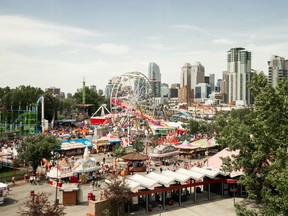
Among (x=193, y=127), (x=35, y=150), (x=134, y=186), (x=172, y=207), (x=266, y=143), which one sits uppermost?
(x=266, y=143)

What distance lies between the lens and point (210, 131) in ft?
216

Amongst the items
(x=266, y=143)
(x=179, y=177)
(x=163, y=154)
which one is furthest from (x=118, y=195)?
(x=163, y=154)

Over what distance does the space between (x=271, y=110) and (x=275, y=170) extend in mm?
2731

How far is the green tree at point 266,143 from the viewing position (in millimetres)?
13477

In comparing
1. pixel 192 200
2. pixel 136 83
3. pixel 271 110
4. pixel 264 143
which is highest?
pixel 136 83

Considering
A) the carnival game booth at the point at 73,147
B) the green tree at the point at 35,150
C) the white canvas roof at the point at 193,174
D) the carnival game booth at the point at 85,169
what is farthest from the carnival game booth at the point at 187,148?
the white canvas roof at the point at 193,174

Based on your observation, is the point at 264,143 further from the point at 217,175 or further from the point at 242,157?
the point at 217,175

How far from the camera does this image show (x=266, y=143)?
16.7 m

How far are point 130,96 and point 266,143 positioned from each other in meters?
50.4

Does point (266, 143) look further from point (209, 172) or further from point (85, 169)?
point (85, 169)

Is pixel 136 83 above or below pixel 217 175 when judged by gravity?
above

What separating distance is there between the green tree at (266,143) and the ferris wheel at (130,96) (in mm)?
43203

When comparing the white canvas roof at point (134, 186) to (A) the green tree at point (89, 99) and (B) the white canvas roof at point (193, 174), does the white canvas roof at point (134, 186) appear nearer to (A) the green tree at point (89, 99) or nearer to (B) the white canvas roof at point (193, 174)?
(B) the white canvas roof at point (193, 174)

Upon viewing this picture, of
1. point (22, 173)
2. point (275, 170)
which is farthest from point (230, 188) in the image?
point (22, 173)
